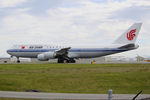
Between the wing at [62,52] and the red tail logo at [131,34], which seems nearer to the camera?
the wing at [62,52]

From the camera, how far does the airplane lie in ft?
176

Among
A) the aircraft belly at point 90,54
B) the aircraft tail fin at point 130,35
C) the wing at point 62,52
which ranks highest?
the aircraft tail fin at point 130,35

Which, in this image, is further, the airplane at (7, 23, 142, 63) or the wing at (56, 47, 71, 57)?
the airplane at (7, 23, 142, 63)

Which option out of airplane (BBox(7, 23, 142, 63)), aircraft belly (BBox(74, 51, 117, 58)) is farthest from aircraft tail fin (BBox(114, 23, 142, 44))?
aircraft belly (BBox(74, 51, 117, 58))

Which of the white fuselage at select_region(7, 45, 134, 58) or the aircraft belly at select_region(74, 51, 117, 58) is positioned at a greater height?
the white fuselage at select_region(7, 45, 134, 58)

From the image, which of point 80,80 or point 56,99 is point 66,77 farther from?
point 56,99

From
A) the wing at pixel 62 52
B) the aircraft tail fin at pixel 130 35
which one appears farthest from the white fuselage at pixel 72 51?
the aircraft tail fin at pixel 130 35

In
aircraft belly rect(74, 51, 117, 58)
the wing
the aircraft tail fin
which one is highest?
the aircraft tail fin

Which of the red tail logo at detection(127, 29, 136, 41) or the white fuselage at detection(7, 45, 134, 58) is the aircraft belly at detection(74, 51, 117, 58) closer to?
the white fuselage at detection(7, 45, 134, 58)

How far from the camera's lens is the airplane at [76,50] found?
53.6 m

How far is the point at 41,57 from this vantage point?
5353 centimetres

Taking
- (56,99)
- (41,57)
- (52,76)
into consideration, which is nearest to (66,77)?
(52,76)

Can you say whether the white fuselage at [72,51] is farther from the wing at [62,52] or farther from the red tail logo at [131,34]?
the red tail logo at [131,34]

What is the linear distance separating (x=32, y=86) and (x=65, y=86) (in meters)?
2.86
